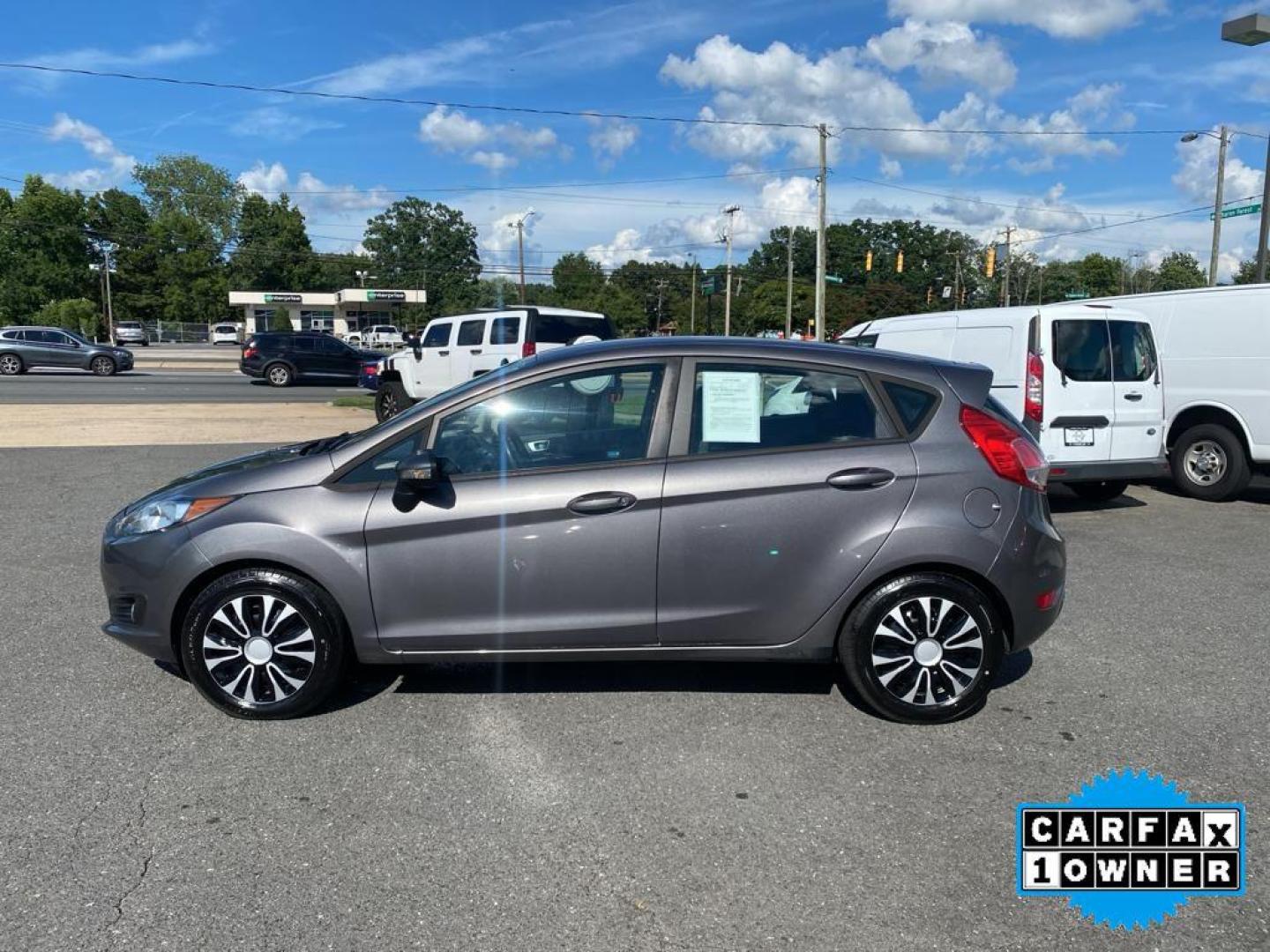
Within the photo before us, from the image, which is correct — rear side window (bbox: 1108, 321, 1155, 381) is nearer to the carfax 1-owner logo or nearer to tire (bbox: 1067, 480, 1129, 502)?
tire (bbox: 1067, 480, 1129, 502)

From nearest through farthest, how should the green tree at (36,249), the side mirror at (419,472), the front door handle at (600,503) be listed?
1. the side mirror at (419,472)
2. the front door handle at (600,503)
3. the green tree at (36,249)

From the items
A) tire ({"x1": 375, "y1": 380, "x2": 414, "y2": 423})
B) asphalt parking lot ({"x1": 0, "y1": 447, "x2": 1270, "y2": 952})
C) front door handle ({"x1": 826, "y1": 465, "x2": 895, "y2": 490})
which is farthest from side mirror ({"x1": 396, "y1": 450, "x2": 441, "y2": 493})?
tire ({"x1": 375, "y1": 380, "x2": 414, "y2": 423})

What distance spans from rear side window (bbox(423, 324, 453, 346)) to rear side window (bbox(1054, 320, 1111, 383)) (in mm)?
11084

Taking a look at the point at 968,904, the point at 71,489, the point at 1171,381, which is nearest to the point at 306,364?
the point at 71,489

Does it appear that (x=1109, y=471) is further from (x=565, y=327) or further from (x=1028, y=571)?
(x=565, y=327)

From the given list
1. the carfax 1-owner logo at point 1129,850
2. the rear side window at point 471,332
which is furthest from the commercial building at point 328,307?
the carfax 1-owner logo at point 1129,850

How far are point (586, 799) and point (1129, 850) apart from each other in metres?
1.86

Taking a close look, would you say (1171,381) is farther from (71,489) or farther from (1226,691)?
(71,489)

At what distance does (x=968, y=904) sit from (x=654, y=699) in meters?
1.82

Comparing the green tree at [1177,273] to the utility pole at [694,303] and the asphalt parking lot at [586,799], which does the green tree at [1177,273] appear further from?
the asphalt parking lot at [586,799]

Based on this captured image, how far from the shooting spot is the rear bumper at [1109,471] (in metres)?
8.48

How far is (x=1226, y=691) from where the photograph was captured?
4.54 m

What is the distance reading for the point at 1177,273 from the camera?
9919 centimetres

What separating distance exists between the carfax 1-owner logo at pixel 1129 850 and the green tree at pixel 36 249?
9060 centimetres
